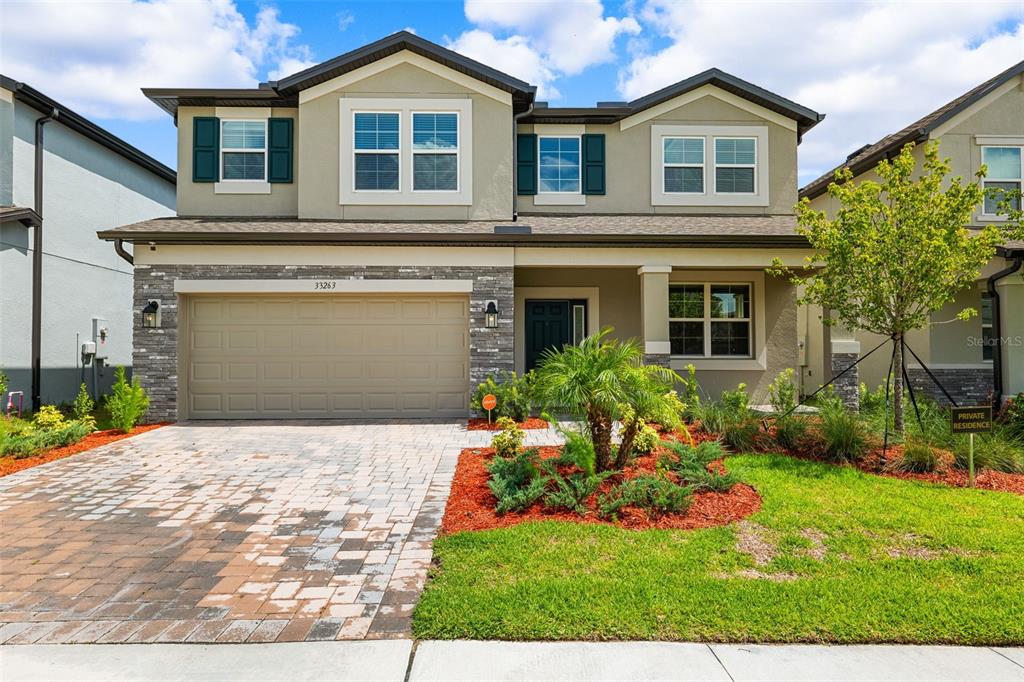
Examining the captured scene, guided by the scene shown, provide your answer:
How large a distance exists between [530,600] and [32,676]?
2.73 metres

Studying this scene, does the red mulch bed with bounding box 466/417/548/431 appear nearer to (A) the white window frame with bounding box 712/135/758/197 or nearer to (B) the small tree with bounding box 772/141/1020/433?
(B) the small tree with bounding box 772/141/1020/433

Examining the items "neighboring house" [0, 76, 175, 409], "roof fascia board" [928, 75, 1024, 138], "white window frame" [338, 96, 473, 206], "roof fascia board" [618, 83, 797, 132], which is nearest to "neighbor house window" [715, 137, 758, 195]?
"roof fascia board" [618, 83, 797, 132]

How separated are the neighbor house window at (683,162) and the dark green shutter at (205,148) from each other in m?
9.81

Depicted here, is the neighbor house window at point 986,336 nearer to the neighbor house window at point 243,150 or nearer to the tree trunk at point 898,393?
the tree trunk at point 898,393

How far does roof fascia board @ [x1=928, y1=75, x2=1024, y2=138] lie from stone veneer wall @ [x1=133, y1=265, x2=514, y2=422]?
33.4 ft

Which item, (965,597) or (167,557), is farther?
(167,557)

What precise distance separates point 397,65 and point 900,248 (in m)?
9.79

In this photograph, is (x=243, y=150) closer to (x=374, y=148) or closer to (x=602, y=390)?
(x=374, y=148)

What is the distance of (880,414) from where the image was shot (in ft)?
31.3

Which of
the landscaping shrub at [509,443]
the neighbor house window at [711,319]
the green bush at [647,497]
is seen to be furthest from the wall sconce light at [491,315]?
the green bush at [647,497]

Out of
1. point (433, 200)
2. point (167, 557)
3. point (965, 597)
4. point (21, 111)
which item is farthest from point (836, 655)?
point (21, 111)

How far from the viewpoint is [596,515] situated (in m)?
5.39

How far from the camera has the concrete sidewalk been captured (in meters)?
3.03

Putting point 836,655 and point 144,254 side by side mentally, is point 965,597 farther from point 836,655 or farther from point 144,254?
point 144,254
